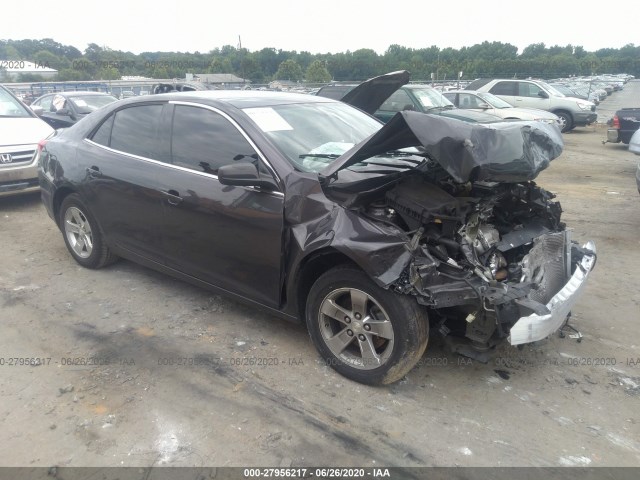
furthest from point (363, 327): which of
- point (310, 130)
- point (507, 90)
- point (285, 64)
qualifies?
point (285, 64)

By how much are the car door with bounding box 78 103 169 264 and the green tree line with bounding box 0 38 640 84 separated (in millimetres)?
35912

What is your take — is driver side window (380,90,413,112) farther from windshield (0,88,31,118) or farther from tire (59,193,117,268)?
tire (59,193,117,268)

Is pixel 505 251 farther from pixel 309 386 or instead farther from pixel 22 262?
pixel 22 262

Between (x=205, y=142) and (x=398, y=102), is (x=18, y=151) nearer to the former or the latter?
(x=205, y=142)

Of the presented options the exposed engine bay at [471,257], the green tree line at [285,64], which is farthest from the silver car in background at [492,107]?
the green tree line at [285,64]

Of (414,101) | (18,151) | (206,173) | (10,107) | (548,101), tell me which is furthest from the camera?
(548,101)

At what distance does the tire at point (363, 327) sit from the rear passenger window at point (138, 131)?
188 centimetres

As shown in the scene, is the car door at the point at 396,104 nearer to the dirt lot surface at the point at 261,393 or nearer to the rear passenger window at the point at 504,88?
the dirt lot surface at the point at 261,393

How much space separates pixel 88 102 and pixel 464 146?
1159 cm

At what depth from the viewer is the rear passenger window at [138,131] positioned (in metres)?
4.00

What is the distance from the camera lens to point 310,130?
3684 mm

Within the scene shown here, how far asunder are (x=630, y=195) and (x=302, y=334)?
280 inches

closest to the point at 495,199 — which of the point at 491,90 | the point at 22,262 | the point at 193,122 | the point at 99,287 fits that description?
the point at 193,122

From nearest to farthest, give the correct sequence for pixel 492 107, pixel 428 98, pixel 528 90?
pixel 428 98 → pixel 492 107 → pixel 528 90
